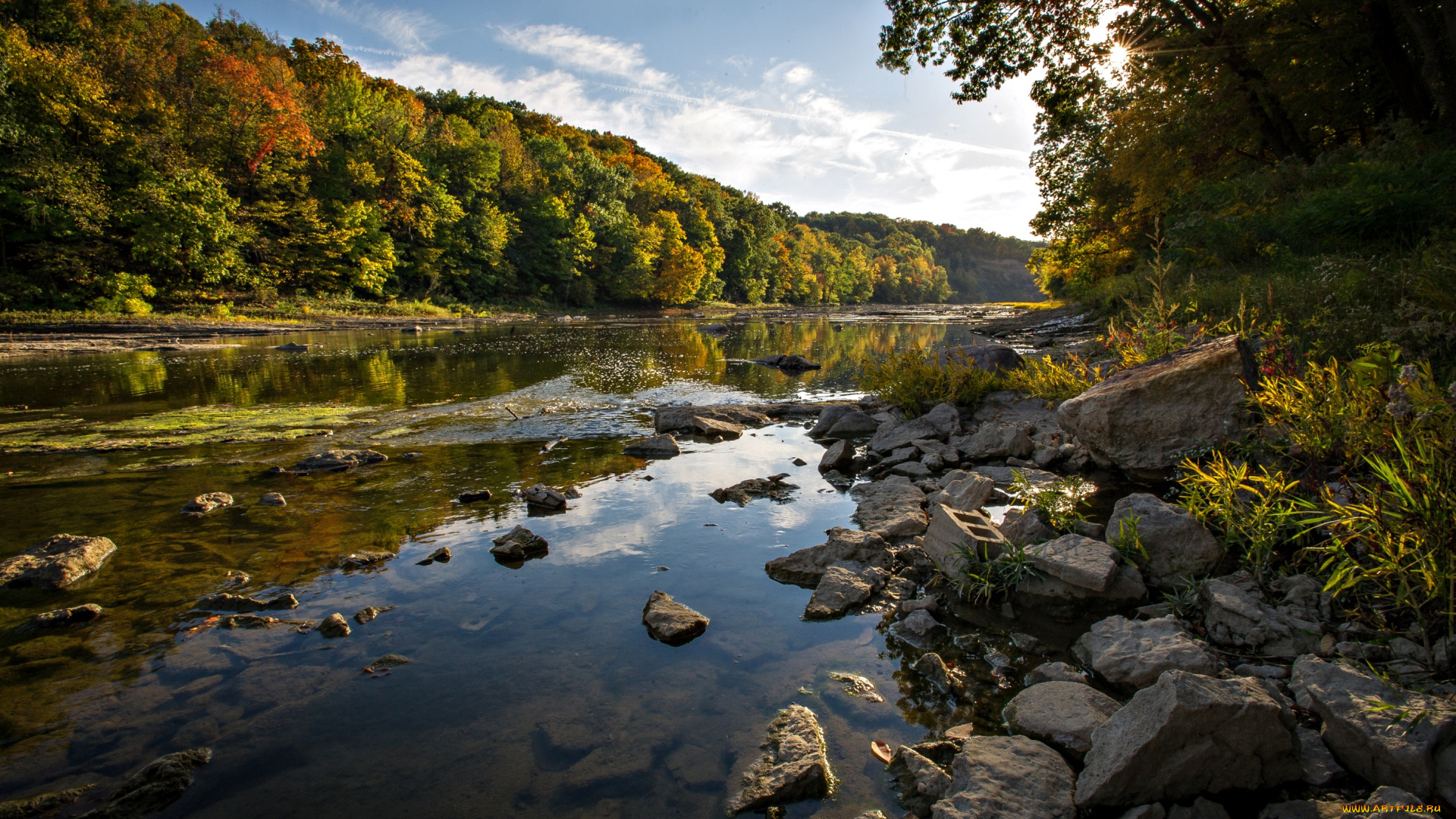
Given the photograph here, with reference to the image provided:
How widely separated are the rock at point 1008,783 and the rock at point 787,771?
0.56 metres

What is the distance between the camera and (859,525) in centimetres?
628

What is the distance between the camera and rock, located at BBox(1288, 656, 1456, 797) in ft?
7.60

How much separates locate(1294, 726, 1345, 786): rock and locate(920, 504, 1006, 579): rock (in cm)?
202

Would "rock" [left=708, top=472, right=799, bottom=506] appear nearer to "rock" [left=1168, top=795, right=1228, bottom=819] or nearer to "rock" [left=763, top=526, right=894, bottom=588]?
"rock" [left=763, top=526, right=894, bottom=588]

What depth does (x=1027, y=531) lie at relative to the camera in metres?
5.01

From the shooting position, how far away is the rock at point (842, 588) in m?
4.51

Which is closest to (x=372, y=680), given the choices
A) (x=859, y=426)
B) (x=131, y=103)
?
(x=859, y=426)

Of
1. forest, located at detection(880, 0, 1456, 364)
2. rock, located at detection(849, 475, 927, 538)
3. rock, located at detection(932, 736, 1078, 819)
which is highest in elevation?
forest, located at detection(880, 0, 1456, 364)

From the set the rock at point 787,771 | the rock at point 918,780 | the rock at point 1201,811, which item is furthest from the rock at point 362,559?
the rock at point 1201,811

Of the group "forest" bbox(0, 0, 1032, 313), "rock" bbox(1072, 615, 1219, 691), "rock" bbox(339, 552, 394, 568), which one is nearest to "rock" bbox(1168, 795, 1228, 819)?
"rock" bbox(1072, 615, 1219, 691)

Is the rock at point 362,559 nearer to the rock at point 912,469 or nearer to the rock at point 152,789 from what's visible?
the rock at point 152,789

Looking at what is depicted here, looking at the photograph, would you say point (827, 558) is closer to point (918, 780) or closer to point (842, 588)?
point (842, 588)

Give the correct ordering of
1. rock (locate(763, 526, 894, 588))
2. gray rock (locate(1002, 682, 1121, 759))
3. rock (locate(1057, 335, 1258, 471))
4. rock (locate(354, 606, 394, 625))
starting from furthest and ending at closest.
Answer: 1. rock (locate(1057, 335, 1258, 471))
2. rock (locate(763, 526, 894, 588))
3. rock (locate(354, 606, 394, 625))
4. gray rock (locate(1002, 682, 1121, 759))

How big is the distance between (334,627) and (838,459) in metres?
6.01
